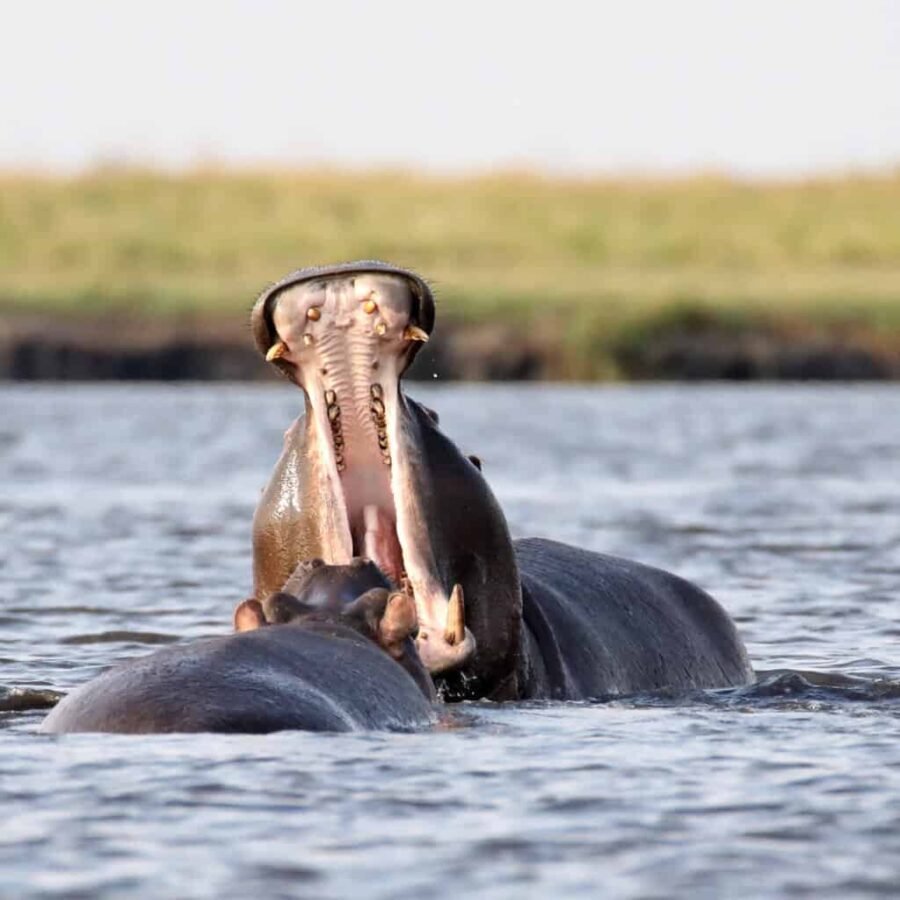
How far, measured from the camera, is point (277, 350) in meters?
6.56

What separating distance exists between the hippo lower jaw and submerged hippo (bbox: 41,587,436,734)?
9.3 inches

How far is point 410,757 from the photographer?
615 centimetres

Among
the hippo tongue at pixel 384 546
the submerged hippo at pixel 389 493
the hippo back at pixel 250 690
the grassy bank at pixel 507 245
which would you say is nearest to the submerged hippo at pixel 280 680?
the hippo back at pixel 250 690

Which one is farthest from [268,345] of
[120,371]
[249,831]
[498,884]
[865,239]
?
[865,239]

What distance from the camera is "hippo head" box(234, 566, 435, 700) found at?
21.1 feet

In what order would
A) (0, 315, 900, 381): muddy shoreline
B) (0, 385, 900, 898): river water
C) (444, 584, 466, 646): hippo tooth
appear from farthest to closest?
(0, 315, 900, 381): muddy shoreline < (444, 584, 466, 646): hippo tooth < (0, 385, 900, 898): river water

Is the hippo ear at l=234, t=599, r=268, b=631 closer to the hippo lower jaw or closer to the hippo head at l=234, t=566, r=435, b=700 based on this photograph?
the hippo head at l=234, t=566, r=435, b=700

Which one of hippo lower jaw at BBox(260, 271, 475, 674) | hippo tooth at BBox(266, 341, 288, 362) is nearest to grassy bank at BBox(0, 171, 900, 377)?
hippo lower jaw at BBox(260, 271, 475, 674)

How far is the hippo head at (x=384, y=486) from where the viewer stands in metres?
6.53

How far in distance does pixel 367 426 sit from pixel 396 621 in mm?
627

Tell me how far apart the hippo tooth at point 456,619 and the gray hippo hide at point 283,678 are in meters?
0.14

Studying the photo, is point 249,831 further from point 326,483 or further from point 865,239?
point 865,239

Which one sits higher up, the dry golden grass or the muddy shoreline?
the dry golden grass

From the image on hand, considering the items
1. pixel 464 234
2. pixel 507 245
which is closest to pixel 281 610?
pixel 507 245
